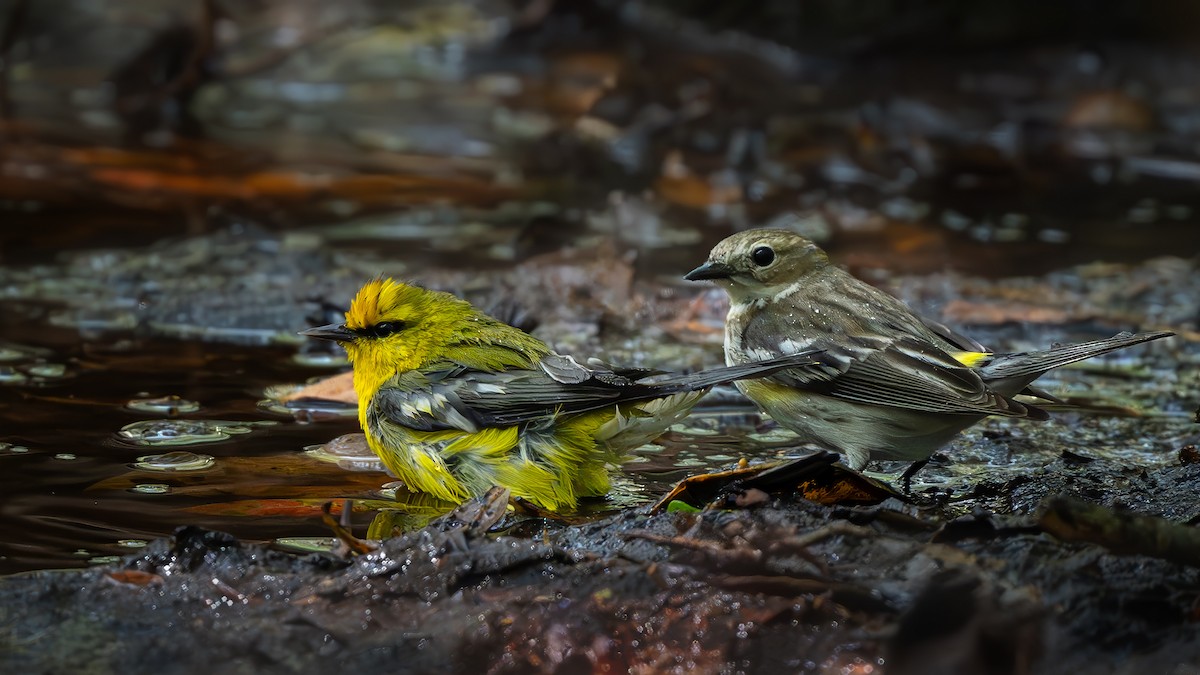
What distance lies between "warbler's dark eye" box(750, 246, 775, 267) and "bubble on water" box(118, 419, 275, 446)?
5.85 feet

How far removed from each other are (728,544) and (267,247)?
4.77 metres

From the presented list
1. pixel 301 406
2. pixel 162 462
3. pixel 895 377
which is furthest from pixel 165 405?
pixel 895 377

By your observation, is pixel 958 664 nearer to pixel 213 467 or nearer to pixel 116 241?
pixel 213 467

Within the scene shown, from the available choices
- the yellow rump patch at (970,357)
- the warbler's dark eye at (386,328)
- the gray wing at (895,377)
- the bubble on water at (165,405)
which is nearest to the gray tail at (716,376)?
the gray wing at (895,377)

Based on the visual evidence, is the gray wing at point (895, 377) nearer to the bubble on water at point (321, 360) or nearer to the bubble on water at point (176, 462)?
the bubble on water at point (176, 462)

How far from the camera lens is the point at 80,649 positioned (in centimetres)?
304

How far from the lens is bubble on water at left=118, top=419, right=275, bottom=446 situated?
15.6 ft

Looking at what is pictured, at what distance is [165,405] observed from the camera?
5.17 metres

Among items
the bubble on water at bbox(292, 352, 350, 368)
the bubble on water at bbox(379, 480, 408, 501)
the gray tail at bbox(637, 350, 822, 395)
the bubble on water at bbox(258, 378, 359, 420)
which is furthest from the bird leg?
the bubble on water at bbox(292, 352, 350, 368)

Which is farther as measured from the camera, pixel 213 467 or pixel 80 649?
pixel 213 467

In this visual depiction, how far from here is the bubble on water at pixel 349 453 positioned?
4.80 metres

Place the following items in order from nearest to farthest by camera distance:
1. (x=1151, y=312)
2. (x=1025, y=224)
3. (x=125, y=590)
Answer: (x=125, y=590), (x=1151, y=312), (x=1025, y=224)

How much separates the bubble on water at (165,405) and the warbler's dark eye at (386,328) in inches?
30.9

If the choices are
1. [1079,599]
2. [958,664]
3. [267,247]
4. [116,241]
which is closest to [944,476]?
[1079,599]
